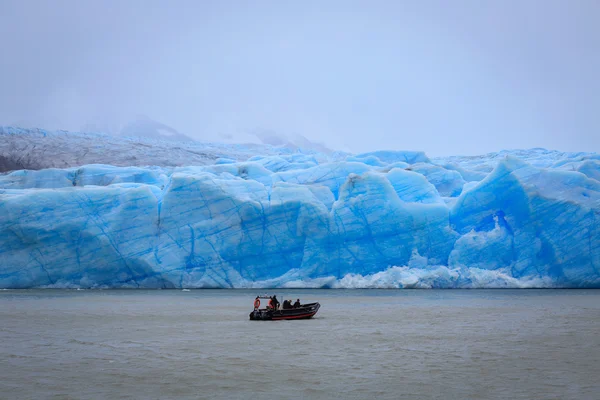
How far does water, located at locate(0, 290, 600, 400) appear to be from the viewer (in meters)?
8.58

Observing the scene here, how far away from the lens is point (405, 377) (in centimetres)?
941

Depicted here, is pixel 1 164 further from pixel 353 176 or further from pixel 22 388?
pixel 22 388

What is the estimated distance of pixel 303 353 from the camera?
11.9m

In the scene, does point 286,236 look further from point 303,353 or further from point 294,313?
point 303,353

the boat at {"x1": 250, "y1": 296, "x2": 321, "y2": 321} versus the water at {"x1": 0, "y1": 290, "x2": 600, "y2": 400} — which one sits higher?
the water at {"x1": 0, "y1": 290, "x2": 600, "y2": 400}

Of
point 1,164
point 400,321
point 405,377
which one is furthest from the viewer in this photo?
point 1,164

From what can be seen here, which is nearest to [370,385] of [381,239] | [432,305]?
[432,305]

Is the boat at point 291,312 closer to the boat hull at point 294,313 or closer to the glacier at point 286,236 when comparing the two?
the boat hull at point 294,313

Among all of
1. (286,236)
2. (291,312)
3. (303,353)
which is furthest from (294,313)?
(286,236)

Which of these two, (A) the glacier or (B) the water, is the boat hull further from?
(A) the glacier

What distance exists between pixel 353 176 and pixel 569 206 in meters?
8.58

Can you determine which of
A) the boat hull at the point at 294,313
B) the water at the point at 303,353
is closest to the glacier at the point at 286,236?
the water at the point at 303,353

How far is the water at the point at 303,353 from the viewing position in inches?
338

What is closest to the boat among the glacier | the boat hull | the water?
the boat hull
